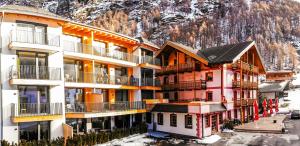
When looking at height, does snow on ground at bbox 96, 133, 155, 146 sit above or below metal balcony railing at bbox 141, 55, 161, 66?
below

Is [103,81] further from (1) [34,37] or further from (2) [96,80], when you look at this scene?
(1) [34,37]

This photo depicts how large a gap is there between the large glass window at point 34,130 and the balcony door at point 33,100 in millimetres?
1134

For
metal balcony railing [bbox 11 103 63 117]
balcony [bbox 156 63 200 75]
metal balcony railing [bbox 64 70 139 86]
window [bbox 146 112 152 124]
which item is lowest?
window [bbox 146 112 152 124]

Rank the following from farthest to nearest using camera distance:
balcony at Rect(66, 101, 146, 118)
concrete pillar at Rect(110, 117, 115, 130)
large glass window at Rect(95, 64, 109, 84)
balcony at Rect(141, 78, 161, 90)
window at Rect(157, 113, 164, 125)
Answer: balcony at Rect(141, 78, 161, 90) < window at Rect(157, 113, 164, 125) < concrete pillar at Rect(110, 117, 115, 130) < large glass window at Rect(95, 64, 109, 84) < balcony at Rect(66, 101, 146, 118)

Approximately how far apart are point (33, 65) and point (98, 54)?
795 centimetres

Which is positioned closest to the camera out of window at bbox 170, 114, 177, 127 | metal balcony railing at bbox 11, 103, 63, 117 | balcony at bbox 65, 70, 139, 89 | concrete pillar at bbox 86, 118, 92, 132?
metal balcony railing at bbox 11, 103, 63, 117

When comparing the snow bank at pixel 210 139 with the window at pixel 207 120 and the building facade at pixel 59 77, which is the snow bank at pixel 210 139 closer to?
the window at pixel 207 120

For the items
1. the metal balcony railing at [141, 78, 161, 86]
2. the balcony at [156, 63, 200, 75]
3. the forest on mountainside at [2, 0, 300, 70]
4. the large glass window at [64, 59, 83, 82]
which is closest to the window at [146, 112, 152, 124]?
the metal balcony railing at [141, 78, 161, 86]

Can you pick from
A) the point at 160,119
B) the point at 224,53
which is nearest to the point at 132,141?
the point at 160,119

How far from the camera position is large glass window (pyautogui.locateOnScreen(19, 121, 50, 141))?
21981 millimetres

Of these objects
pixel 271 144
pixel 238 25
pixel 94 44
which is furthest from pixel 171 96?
pixel 238 25

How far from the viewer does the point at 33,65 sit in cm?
2292

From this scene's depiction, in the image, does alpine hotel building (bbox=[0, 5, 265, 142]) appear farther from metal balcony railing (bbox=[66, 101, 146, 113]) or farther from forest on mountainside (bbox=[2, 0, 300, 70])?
forest on mountainside (bbox=[2, 0, 300, 70])

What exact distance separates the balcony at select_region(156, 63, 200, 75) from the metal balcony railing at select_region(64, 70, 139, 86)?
21.7 feet
